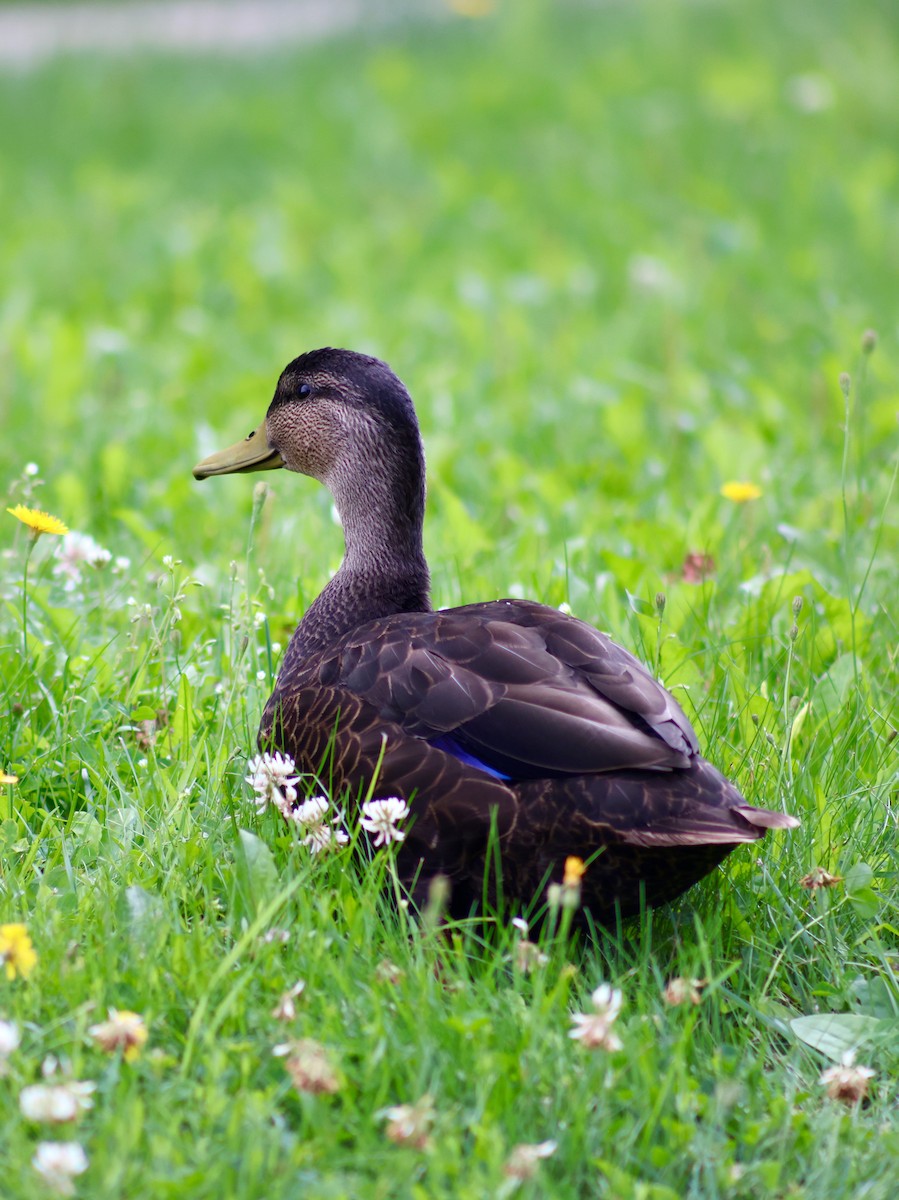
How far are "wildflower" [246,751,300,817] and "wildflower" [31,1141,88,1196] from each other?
2.83ft

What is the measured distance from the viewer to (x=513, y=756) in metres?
2.55

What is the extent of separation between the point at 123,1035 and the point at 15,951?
Answer: 0.71 ft

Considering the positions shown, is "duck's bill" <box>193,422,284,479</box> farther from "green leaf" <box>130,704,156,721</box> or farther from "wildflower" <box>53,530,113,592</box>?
"green leaf" <box>130,704,156,721</box>

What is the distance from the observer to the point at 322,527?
179 inches

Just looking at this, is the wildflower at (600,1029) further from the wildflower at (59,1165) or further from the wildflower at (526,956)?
the wildflower at (59,1165)

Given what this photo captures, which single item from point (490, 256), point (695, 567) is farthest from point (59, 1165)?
point (490, 256)

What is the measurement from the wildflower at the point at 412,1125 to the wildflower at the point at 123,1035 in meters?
0.38

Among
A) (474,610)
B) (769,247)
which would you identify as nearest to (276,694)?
(474,610)

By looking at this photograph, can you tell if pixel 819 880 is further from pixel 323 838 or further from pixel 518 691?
pixel 323 838

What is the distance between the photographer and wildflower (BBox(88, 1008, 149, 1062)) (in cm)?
209

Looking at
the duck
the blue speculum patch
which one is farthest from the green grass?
the blue speculum patch

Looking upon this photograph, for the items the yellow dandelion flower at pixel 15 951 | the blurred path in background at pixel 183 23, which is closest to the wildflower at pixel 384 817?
the yellow dandelion flower at pixel 15 951

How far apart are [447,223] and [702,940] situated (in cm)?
656

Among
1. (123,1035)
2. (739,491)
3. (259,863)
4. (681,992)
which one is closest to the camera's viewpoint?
(123,1035)
